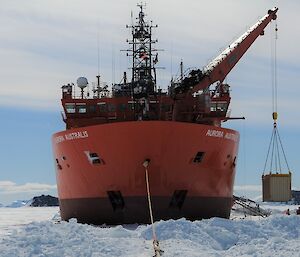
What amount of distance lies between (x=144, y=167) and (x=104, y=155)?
2.10m

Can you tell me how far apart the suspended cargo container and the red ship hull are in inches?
167

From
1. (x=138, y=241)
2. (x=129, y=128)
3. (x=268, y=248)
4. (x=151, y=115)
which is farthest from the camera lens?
(x=151, y=115)

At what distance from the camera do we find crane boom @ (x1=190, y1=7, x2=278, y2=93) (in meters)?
36.0

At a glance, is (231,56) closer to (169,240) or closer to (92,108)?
(92,108)

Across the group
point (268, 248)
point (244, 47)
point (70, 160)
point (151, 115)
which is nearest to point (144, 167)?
point (70, 160)

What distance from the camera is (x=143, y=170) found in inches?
1016

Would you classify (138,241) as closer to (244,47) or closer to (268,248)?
(268,248)

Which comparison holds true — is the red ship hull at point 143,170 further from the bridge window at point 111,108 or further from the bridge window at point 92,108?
the bridge window at point 92,108

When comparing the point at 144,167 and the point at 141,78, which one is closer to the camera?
the point at 144,167

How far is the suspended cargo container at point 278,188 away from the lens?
1275 inches

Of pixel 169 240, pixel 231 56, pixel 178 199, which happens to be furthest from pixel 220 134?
pixel 169 240

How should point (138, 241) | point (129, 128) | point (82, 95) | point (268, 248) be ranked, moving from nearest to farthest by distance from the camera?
point (268, 248) < point (138, 241) < point (129, 128) < point (82, 95)

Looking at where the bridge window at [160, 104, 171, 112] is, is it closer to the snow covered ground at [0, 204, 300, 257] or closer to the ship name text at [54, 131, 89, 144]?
the ship name text at [54, 131, 89, 144]

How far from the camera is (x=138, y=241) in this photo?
17719 mm
